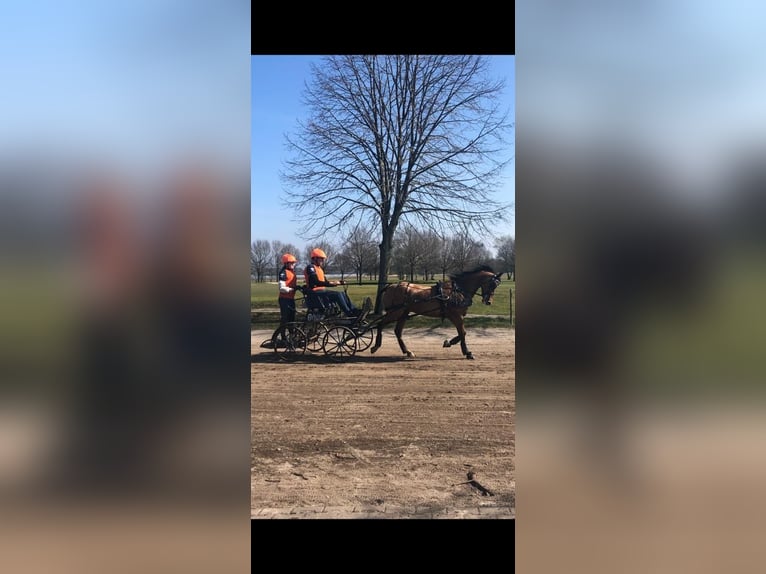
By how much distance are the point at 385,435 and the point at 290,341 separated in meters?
4.23

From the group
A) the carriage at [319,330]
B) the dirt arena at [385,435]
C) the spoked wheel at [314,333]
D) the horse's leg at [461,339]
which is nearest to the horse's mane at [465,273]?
the horse's leg at [461,339]

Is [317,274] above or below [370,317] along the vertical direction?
above

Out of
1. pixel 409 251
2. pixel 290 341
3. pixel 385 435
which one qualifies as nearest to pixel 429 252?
pixel 409 251

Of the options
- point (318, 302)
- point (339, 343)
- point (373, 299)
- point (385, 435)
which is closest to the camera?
point (385, 435)

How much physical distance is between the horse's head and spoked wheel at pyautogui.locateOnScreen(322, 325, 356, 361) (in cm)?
249

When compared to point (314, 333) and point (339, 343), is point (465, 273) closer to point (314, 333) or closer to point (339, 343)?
point (339, 343)

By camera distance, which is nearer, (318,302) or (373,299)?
(318,302)

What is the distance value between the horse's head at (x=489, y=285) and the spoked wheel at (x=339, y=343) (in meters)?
2.49

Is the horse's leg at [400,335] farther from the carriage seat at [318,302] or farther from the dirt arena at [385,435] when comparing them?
the carriage seat at [318,302]

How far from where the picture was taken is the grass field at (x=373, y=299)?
1004cm

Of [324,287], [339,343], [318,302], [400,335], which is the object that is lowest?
[339,343]

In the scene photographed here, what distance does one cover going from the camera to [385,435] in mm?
5570
